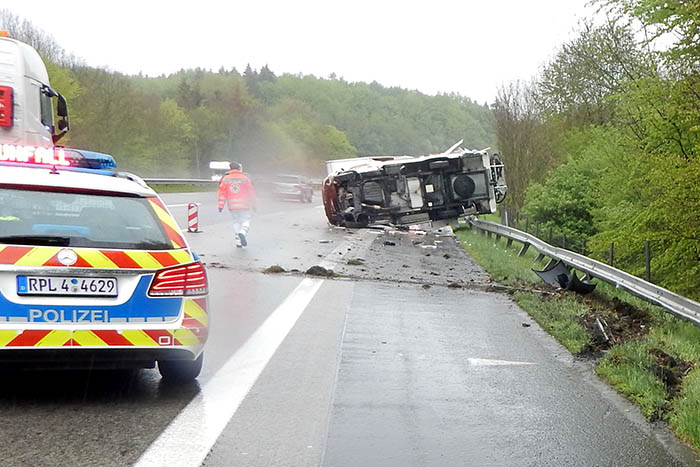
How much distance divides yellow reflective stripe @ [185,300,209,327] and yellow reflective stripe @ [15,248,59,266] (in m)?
0.89

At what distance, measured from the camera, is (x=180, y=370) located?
5.43 m

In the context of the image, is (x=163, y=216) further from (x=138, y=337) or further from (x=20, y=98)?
(x=20, y=98)

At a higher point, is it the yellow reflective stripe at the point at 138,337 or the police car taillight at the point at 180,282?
the police car taillight at the point at 180,282

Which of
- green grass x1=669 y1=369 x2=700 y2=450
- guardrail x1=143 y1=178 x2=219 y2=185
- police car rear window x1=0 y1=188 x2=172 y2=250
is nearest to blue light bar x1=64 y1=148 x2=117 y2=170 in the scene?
police car rear window x1=0 y1=188 x2=172 y2=250

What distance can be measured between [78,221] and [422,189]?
52.3 feet

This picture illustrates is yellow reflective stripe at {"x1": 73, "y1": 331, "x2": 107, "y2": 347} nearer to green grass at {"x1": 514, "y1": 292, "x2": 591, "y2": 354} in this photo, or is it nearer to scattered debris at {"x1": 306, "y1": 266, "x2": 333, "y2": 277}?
green grass at {"x1": 514, "y1": 292, "x2": 591, "y2": 354}

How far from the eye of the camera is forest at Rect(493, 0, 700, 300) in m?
16.5

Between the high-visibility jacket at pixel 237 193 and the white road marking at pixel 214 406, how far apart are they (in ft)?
28.0

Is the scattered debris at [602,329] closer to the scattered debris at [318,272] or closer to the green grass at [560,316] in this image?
the green grass at [560,316]

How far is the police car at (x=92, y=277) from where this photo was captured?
462 centimetres

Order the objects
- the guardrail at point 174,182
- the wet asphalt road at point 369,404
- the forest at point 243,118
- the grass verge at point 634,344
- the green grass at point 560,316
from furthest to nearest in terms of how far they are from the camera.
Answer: the forest at point 243,118, the guardrail at point 174,182, the green grass at point 560,316, the grass verge at point 634,344, the wet asphalt road at point 369,404

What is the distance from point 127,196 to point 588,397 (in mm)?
3524

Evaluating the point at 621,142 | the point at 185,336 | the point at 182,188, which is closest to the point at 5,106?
the point at 185,336

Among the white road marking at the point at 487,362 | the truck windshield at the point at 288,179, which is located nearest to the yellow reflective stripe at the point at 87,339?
the white road marking at the point at 487,362
